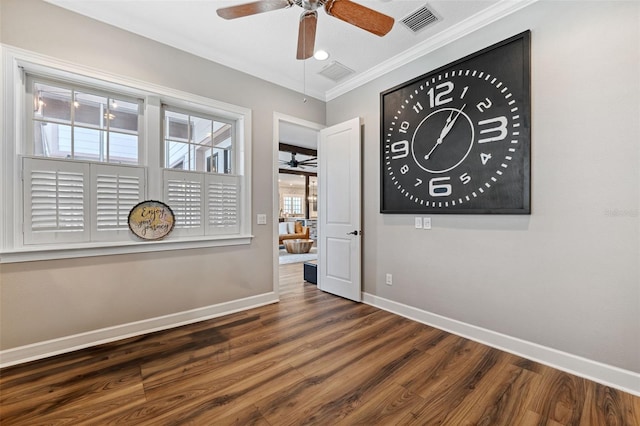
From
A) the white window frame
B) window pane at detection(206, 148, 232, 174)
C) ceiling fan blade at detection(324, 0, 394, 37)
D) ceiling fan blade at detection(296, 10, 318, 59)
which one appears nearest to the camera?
ceiling fan blade at detection(324, 0, 394, 37)

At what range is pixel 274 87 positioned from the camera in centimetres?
346

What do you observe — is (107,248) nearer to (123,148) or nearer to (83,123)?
(123,148)

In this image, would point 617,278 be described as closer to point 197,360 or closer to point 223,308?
point 197,360

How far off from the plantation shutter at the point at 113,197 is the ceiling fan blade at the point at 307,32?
6.10ft

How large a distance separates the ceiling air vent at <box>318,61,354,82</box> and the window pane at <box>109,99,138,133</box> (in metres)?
2.12

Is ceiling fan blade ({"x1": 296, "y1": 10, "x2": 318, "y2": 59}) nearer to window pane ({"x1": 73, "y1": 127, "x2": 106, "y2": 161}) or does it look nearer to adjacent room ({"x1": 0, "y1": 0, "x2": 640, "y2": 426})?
adjacent room ({"x1": 0, "y1": 0, "x2": 640, "y2": 426})

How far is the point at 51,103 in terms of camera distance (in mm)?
2309

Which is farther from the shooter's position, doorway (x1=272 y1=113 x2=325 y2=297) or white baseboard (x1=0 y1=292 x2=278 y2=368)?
doorway (x1=272 y1=113 x2=325 y2=297)

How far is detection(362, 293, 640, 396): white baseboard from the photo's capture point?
5.86ft

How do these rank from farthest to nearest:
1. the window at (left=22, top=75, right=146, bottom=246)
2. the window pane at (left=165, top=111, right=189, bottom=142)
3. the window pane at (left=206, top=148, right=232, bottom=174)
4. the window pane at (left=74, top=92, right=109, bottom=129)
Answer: the window pane at (left=206, top=148, right=232, bottom=174)
the window pane at (left=165, top=111, right=189, bottom=142)
the window pane at (left=74, top=92, right=109, bottom=129)
the window at (left=22, top=75, right=146, bottom=246)

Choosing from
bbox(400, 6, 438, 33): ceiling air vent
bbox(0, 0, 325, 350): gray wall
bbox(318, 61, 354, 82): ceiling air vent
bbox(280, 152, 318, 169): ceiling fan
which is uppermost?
bbox(400, 6, 438, 33): ceiling air vent

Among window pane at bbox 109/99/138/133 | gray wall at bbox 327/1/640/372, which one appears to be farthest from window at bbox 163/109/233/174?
gray wall at bbox 327/1/640/372

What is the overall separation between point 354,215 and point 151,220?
2.26 metres

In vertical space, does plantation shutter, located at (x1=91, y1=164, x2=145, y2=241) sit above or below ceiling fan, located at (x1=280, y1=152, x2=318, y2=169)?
below
